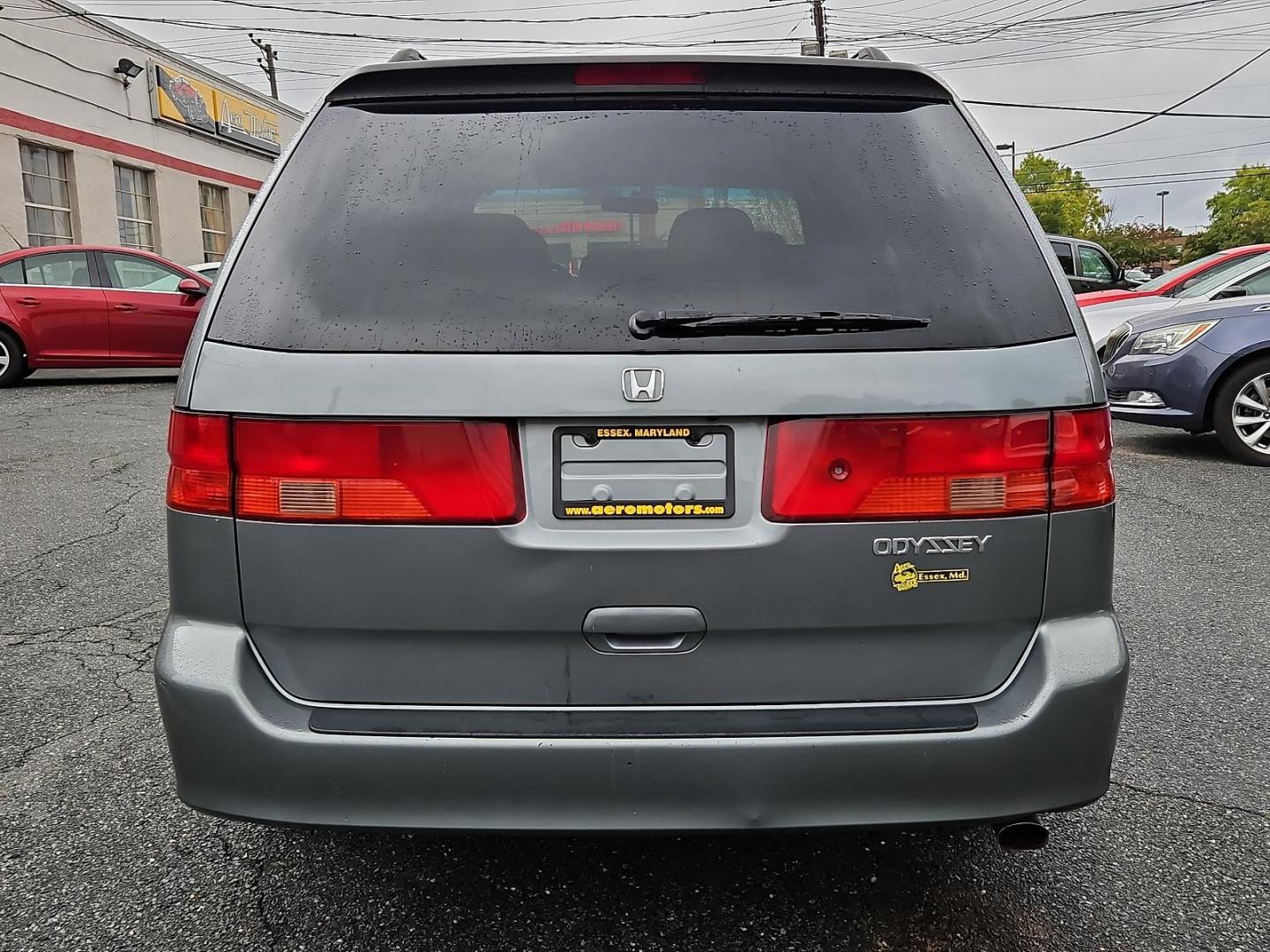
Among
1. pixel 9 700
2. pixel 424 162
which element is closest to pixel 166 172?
pixel 9 700

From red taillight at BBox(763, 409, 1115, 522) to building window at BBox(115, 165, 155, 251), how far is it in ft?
71.2

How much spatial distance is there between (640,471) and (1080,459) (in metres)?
0.78

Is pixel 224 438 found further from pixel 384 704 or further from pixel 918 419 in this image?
pixel 918 419

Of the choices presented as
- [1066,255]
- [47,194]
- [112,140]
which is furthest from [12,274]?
[1066,255]

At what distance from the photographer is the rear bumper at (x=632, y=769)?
1.81 metres

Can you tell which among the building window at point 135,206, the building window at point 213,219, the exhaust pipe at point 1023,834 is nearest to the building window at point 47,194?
the building window at point 135,206

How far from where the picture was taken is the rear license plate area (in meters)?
1.79

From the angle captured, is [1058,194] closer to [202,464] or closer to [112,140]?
[112,140]

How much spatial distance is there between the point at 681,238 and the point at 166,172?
2321 centimetres

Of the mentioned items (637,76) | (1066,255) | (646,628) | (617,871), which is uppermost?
(637,76)

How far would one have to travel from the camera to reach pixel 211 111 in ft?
78.9

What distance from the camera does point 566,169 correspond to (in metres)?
2.10

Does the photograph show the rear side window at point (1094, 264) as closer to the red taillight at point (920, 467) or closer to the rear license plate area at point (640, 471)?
the red taillight at point (920, 467)

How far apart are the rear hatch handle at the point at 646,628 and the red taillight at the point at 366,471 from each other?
0.76 ft
